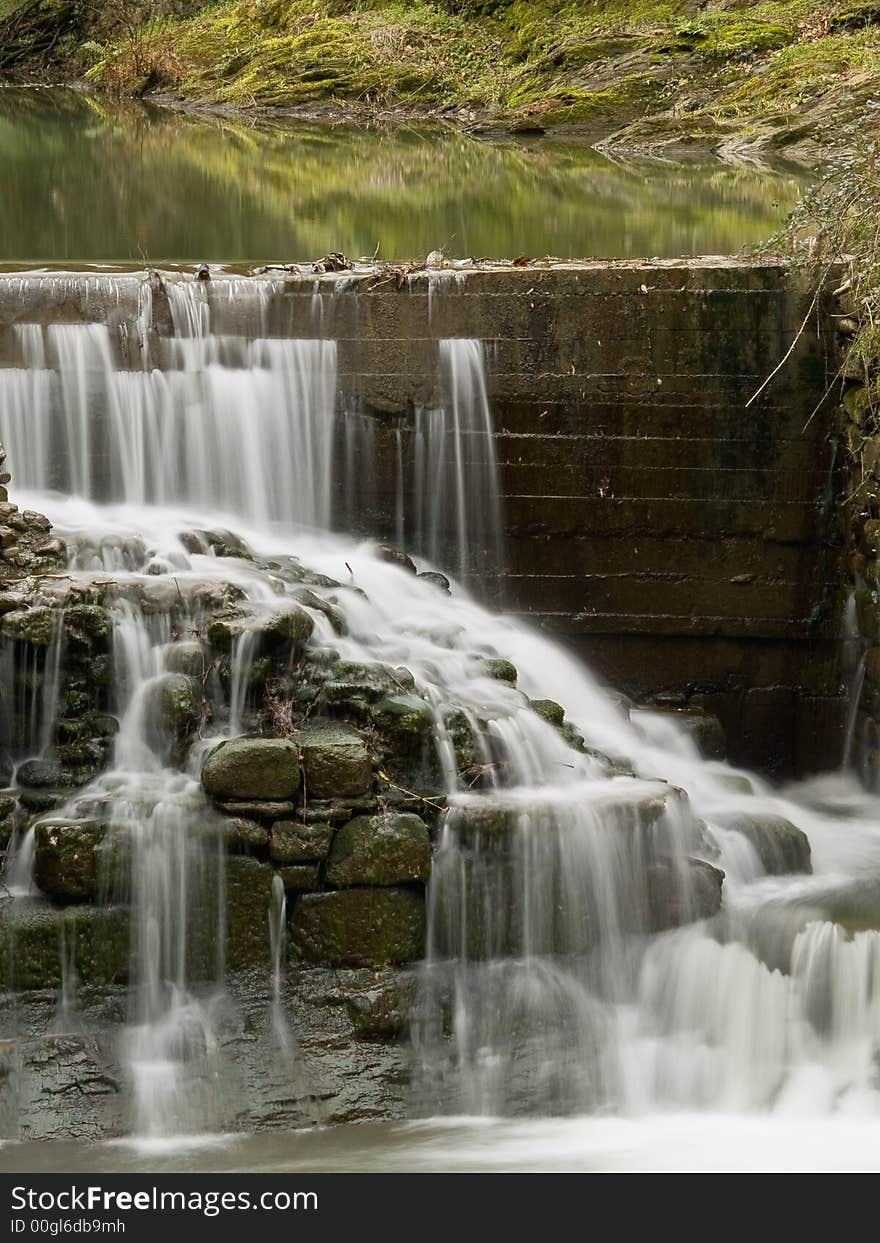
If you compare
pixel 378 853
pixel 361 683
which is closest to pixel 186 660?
pixel 361 683

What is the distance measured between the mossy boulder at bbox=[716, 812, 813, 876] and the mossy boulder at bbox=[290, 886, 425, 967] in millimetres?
2191

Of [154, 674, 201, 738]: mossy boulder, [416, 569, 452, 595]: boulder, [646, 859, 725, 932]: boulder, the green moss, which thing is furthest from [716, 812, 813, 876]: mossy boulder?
the green moss

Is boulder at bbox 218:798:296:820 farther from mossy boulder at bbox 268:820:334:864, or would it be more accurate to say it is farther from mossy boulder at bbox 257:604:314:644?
mossy boulder at bbox 257:604:314:644

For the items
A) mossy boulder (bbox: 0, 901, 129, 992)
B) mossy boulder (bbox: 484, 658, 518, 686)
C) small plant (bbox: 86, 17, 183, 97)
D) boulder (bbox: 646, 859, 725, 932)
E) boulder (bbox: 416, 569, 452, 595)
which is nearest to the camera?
mossy boulder (bbox: 0, 901, 129, 992)

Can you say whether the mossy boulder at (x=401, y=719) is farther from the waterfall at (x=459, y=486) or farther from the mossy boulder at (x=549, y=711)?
the waterfall at (x=459, y=486)

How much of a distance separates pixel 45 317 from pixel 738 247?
5.94 meters

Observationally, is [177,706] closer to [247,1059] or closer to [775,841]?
[247,1059]

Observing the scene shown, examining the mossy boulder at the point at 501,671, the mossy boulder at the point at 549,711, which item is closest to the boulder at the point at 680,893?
the mossy boulder at the point at 549,711

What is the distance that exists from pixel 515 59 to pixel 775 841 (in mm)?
25458

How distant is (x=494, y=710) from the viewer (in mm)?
7480

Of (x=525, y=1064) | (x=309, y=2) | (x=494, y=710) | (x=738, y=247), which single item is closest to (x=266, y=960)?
(x=525, y=1064)

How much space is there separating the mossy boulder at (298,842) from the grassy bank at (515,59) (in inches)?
591

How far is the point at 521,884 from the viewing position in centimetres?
682

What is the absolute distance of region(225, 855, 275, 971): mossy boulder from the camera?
646 centimetres
